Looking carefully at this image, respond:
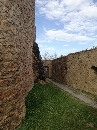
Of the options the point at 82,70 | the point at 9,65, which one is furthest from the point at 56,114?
the point at 82,70

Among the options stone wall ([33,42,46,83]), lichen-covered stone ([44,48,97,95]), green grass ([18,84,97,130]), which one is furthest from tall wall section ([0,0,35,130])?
lichen-covered stone ([44,48,97,95])

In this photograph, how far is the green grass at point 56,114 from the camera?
797 centimetres

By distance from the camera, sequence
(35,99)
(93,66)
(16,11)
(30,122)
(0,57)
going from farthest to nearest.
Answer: (93,66) < (35,99) < (30,122) < (16,11) < (0,57)

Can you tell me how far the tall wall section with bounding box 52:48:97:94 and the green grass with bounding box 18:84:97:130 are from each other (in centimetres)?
356

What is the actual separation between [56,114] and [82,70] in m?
7.18

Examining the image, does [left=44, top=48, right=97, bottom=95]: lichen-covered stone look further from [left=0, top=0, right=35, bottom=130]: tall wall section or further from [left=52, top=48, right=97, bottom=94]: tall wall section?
[left=0, top=0, right=35, bottom=130]: tall wall section

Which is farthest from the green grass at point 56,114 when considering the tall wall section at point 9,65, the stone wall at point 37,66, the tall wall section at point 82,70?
the tall wall section at point 82,70

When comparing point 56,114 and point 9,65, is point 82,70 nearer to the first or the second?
point 56,114

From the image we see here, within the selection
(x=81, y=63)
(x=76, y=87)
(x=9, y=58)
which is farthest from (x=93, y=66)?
(x=9, y=58)

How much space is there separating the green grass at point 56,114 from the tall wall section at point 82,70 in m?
3.56

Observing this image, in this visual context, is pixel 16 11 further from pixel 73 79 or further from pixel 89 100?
pixel 73 79

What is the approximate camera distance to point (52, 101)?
10.8 meters

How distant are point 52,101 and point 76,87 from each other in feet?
21.0

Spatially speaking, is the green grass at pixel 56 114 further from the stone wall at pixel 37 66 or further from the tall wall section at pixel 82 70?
the tall wall section at pixel 82 70
